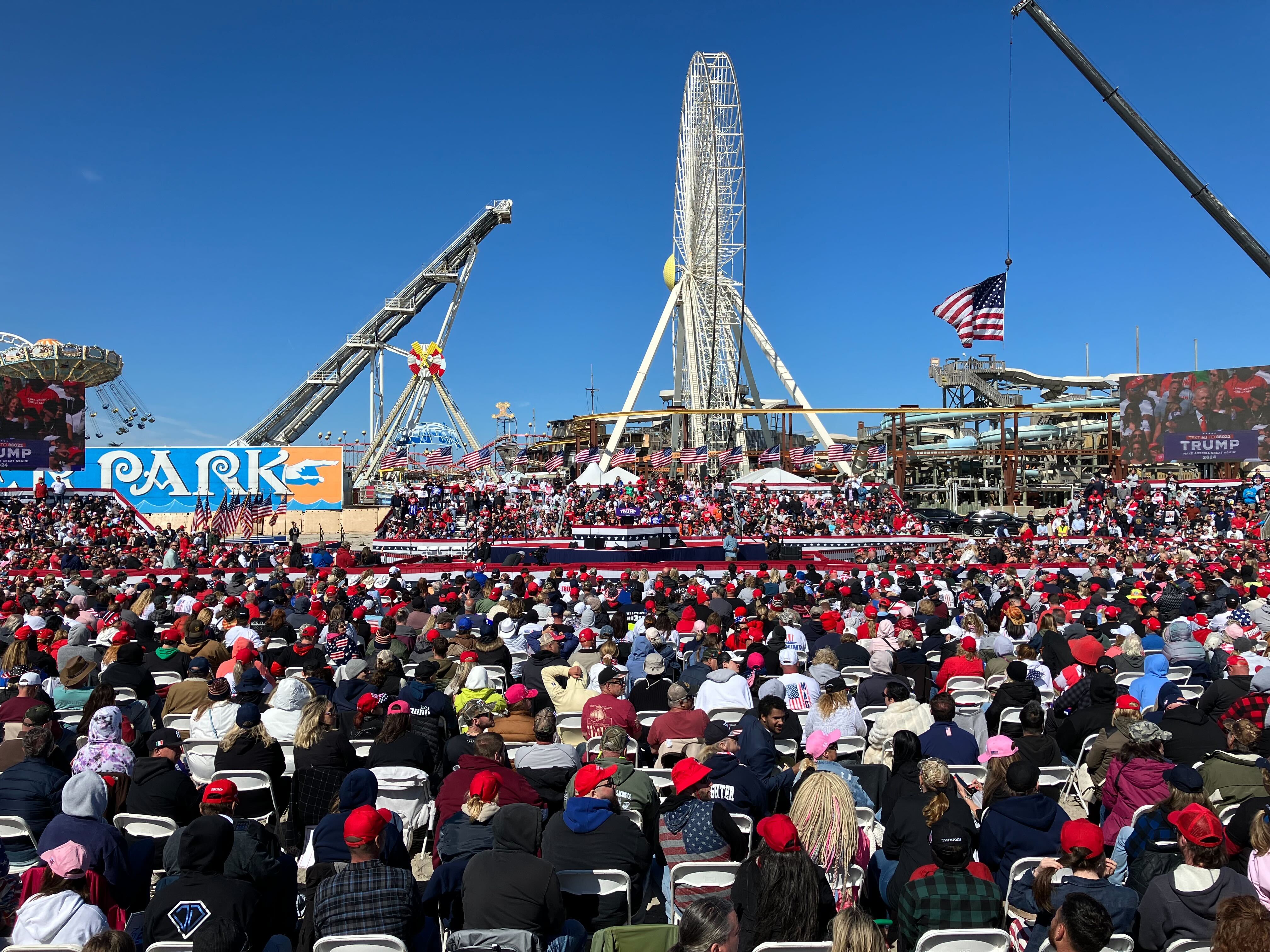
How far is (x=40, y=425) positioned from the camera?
4172 cm

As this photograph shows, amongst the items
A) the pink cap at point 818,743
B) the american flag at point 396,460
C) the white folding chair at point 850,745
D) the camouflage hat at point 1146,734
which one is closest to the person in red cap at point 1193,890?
the camouflage hat at point 1146,734

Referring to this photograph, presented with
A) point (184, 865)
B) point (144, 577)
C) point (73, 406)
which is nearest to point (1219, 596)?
point (184, 865)

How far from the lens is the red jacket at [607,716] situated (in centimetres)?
732

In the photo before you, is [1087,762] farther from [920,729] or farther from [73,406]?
[73,406]

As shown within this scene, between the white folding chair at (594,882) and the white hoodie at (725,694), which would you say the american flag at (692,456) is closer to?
the white hoodie at (725,694)

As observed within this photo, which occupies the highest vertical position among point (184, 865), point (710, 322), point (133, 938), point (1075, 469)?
point (710, 322)

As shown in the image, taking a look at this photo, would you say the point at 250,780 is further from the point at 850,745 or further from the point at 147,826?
the point at 850,745

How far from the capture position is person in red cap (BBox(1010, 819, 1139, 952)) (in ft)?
14.2

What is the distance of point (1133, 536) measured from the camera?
31375 mm

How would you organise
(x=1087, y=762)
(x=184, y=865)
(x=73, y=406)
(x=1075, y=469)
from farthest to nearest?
(x=1075, y=469) → (x=73, y=406) → (x=1087, y=762) → (x=184, y=865)

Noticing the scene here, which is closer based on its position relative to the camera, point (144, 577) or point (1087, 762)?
point (1087, 762)

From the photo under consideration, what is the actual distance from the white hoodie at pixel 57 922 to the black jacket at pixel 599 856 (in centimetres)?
218

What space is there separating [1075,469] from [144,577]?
5528cm

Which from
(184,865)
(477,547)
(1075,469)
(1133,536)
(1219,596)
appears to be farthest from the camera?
(1075,469)
